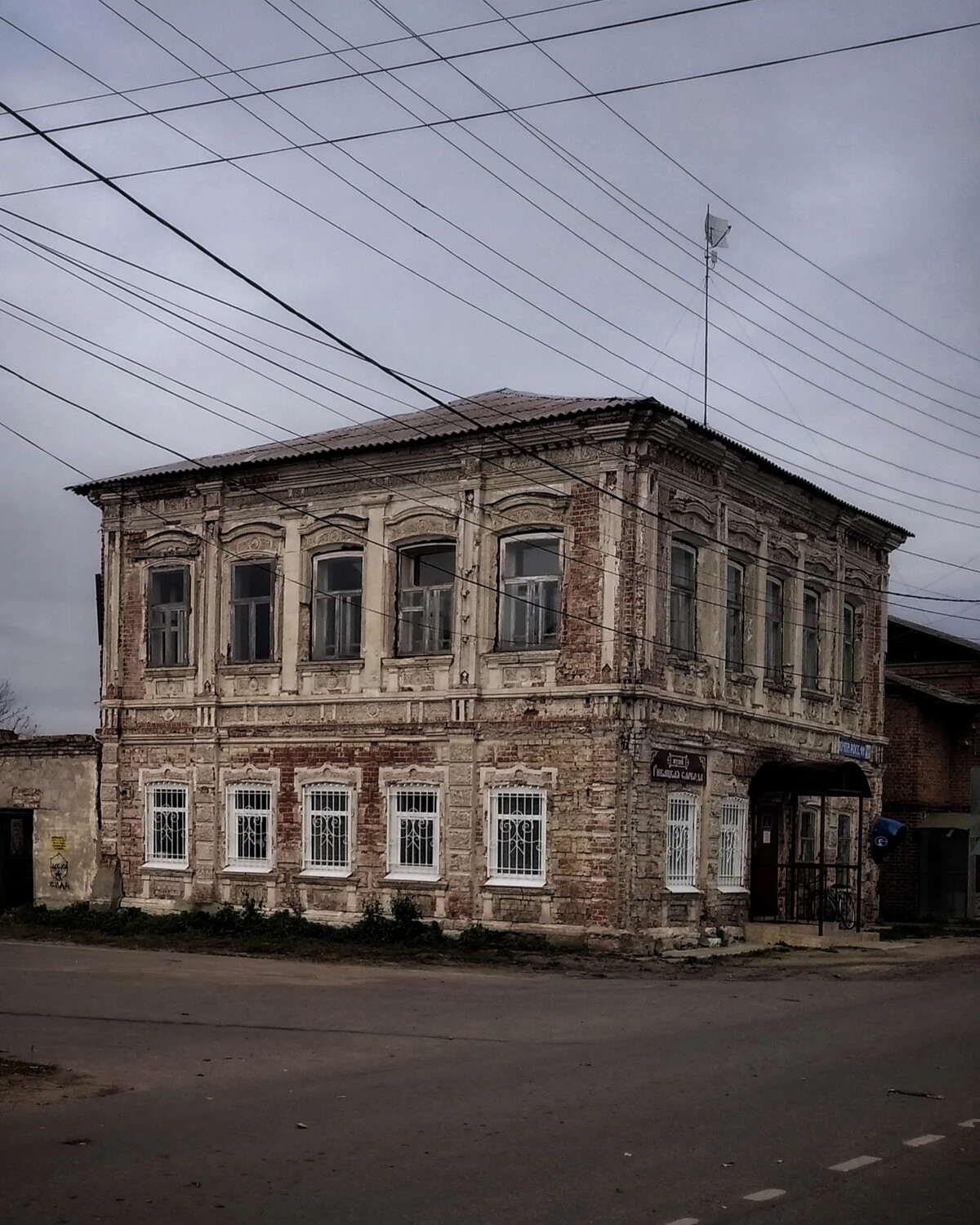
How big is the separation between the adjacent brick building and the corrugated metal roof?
7011mm

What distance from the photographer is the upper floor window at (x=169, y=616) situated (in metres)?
29.6

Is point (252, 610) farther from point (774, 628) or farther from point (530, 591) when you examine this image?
Answer: point (774, 628)

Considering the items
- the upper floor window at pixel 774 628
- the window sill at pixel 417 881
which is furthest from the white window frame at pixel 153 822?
the upper floor window at pixel 774 628

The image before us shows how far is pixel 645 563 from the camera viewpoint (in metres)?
24.6

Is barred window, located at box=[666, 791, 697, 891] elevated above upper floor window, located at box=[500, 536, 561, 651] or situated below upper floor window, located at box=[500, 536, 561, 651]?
below

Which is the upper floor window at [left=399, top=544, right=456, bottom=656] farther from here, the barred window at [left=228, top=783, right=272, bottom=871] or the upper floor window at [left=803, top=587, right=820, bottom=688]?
the upper floor window at [left=803, top=587, right=820, bottom=688]

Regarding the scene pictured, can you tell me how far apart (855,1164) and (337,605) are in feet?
65.8

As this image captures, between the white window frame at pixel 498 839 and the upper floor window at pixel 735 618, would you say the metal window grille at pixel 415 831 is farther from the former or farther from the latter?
the upper floor window at pixel 735 618

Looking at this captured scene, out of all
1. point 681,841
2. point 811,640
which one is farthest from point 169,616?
point 811,640

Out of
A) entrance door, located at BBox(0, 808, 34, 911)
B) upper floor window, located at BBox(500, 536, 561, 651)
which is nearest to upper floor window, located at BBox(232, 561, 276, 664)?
upper floor window, located at BBox(500, 536, 561, 651)

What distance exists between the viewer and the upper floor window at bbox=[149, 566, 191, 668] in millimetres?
29625

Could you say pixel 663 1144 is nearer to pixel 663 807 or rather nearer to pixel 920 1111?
pixel 920 1111

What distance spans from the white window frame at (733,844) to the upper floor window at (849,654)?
542 cm

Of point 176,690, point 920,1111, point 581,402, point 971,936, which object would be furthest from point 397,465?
point 920,1111
